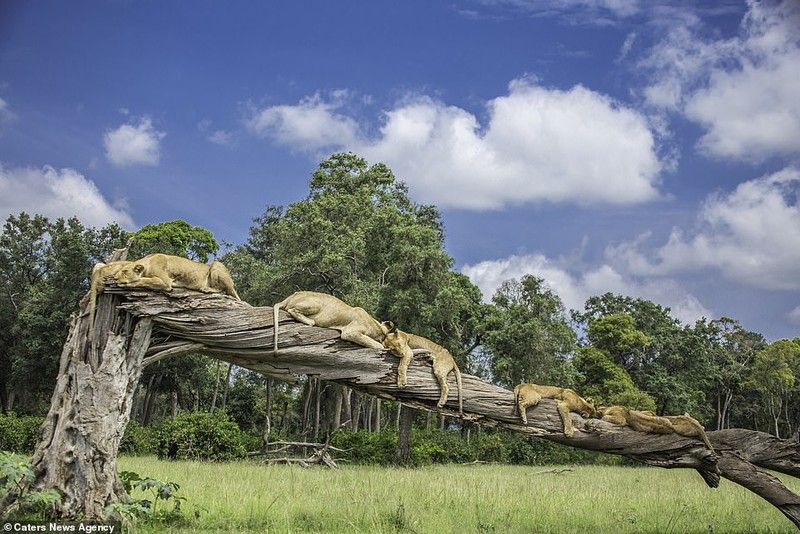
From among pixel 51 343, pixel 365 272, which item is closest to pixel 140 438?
pixel 51 343

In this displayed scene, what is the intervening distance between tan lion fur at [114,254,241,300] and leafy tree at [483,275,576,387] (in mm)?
22009

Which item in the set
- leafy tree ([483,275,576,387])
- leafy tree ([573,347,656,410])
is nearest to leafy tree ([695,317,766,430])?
leafy tree ([573,347,656,410])

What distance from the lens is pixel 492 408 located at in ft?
32.2

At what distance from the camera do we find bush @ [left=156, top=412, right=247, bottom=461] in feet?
76.5

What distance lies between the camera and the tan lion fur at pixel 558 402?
9812 mm

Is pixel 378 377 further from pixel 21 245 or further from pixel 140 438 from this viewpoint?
pixel 21 245

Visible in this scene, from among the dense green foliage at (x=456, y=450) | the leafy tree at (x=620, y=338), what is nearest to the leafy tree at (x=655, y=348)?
the leafy tree at (x=620, y=338)

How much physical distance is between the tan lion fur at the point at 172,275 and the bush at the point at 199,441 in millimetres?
15171

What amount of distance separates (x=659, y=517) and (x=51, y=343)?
29.3 m

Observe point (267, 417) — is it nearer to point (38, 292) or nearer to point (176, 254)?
point (176, 254)

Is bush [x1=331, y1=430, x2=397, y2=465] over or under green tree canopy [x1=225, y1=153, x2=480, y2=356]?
under

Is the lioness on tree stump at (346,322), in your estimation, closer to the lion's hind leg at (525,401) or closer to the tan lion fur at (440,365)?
the tan lion fur at (440,365)

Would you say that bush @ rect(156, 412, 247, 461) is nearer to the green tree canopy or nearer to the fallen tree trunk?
the green tree canopy

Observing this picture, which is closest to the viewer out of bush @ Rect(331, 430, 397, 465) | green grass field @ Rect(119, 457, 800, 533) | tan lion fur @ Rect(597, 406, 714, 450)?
Answer: green grass field @ Rect(119, 457, 800, 533)
